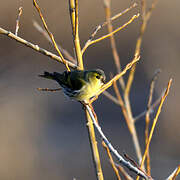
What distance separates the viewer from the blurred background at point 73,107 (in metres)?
6.83

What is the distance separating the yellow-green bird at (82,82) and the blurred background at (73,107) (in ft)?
8.14

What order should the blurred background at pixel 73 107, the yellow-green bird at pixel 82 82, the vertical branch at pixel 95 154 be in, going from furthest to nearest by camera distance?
the blurred background at pixel 73 107 → the yellow-green bird at pixel 82 82 → the vertical branch at pixel 95 154

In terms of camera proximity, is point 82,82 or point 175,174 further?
point 82,82

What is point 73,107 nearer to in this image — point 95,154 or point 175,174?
point 95,154

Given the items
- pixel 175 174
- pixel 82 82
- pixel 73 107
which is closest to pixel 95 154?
pixel 175 174

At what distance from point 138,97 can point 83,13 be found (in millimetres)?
2941

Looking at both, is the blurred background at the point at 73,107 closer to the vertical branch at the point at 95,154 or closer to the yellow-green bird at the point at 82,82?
the yellow-green bird at the point at 82,82

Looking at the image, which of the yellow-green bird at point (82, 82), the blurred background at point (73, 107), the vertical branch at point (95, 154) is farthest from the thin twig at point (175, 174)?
the blurred background at point (73, 107)

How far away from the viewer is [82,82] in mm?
3051

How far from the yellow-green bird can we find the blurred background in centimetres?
248

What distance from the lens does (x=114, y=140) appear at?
7.65 m

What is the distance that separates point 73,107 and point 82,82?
6096 mm

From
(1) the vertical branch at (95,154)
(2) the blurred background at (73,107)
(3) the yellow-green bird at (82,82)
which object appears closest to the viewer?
(1) the vertical branch at (95,154)

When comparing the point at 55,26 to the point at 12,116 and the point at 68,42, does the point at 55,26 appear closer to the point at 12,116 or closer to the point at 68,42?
the point at 68,42
